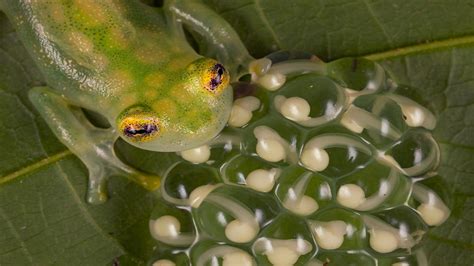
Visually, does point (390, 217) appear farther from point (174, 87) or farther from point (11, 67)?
point (11, 67)

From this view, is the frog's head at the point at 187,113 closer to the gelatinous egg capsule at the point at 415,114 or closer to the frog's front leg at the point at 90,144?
the frog's front leg at the point at 90,144

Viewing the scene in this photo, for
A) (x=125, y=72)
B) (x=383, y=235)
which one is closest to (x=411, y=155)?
(x=383, y=235)

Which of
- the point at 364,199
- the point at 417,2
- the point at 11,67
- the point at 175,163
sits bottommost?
the point at 11,67

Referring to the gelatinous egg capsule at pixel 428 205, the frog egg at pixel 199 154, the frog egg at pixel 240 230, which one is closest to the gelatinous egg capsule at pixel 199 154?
the frog egg at pixel 199 154

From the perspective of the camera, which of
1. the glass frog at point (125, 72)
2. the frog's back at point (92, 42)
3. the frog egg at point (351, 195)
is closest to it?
the frog egg at point (351, 195)

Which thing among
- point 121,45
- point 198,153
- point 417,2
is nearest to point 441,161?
point 417,2

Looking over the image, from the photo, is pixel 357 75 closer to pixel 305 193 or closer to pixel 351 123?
pixel 351 123

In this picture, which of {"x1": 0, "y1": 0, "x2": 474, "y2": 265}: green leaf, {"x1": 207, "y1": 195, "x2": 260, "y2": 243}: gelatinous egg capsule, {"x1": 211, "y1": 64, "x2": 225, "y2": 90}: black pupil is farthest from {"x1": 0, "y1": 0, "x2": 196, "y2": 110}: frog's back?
{"x1": 207, "y1": 195, "x2": 260, "y2": 243}: gelatinous egg capsule
